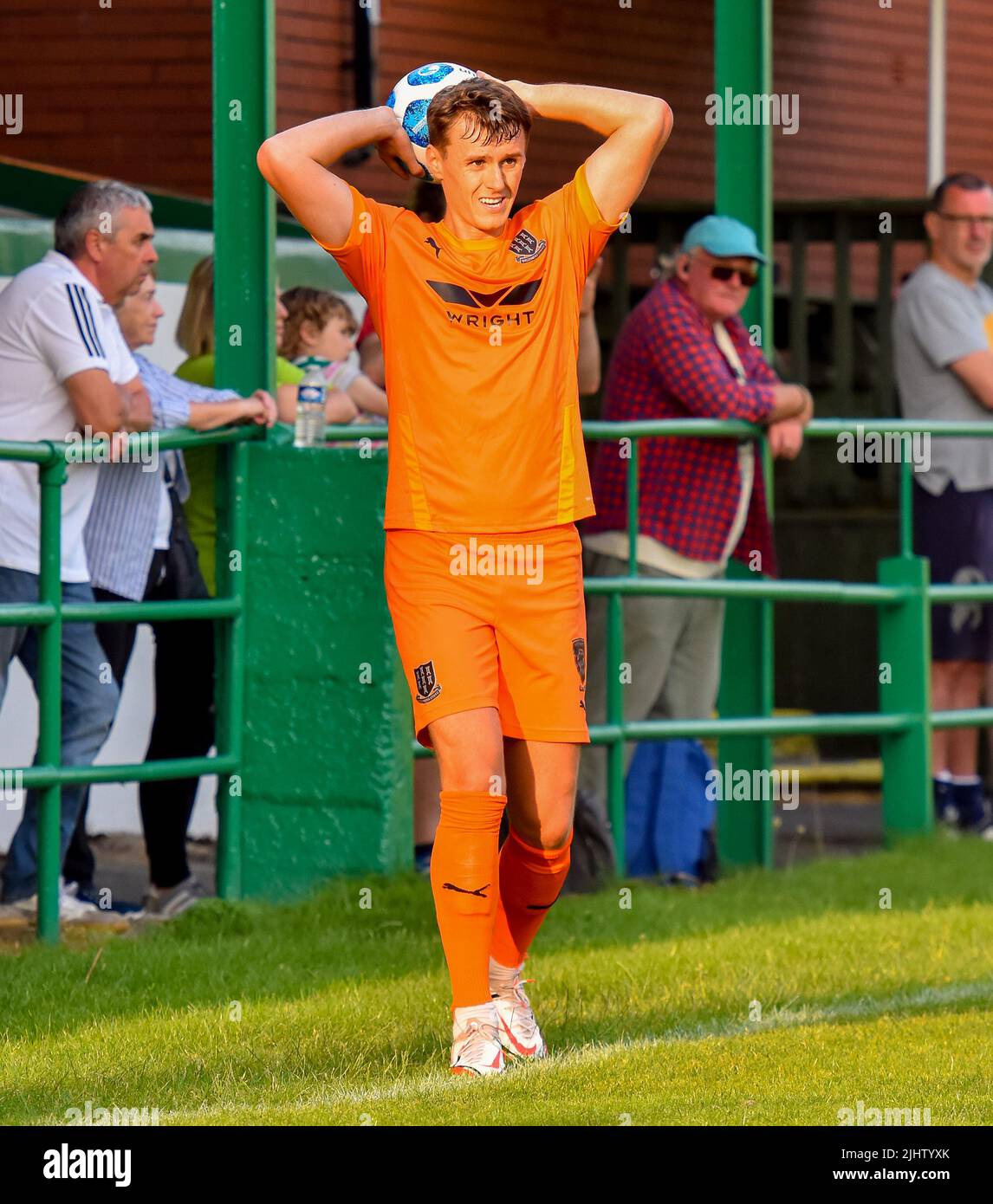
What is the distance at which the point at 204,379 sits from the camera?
743 cm

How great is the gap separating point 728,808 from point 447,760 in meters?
3.68

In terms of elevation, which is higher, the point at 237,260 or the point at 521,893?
the point at 237,260

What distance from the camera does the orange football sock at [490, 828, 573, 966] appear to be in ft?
16.7

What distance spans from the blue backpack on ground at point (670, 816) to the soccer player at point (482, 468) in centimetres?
267

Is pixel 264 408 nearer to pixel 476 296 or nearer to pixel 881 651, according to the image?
pixel 476 296

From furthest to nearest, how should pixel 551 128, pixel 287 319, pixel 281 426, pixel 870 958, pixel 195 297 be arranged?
pixel 551 128, pixel 287 319, pixel 195 297, pixel 281 426, pixel 870 958

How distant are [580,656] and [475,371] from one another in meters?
0.63

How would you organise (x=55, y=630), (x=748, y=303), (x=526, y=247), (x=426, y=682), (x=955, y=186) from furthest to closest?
(x=955, y=186)
(x=748, y=303)
(x=55, y=630)
(x=526, y=247)
(x=426, y=682)

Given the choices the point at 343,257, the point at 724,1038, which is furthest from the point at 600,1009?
the point at 343,257

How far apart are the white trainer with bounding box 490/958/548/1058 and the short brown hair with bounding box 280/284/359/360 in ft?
11.5

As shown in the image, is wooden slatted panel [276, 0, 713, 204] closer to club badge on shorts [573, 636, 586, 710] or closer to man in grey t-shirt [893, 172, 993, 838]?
man in grey t-shirt [893, 172, 993, 838]

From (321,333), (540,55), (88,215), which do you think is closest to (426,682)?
(88,215)
